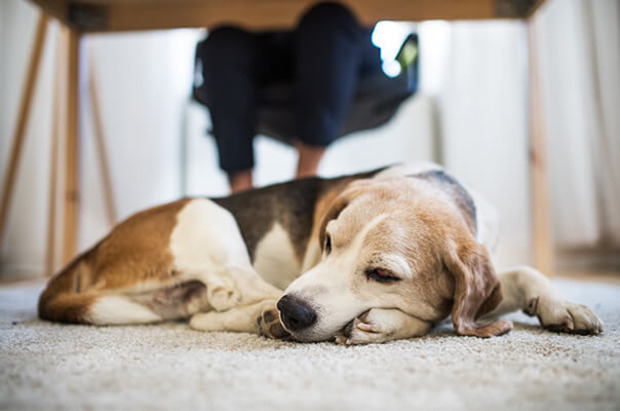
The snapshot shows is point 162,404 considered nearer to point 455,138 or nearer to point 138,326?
point 138,326

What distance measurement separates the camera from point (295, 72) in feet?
10.2

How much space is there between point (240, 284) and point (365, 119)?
1904 millimetres

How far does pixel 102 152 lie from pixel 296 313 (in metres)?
3.38

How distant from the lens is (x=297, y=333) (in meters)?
1.27

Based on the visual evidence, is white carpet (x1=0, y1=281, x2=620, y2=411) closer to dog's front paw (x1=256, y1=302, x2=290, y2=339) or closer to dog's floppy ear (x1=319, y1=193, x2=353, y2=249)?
dog's front paw (x1=256, y1=302, x2=290, y2=339)

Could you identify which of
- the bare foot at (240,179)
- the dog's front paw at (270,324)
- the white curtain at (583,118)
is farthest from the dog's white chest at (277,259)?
the white curtain at (583,118)

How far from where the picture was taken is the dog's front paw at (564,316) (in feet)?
4.51

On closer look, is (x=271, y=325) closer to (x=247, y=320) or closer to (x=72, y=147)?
(x=247, y=320)

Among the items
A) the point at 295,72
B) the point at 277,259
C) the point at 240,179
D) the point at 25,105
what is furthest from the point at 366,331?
the point at 25,105

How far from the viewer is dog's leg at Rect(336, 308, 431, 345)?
128cm

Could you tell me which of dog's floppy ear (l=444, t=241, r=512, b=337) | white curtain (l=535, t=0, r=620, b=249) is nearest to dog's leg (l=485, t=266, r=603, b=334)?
dog's floppy ear (l=444, t=241, r=512, b=337)

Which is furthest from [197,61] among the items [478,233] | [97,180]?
[478,233]

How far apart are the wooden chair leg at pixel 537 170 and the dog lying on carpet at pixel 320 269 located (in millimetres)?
1425

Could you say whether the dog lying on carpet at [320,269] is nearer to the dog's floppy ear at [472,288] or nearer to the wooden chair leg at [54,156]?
the dog's floppy ear at [472,288]
